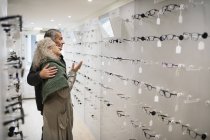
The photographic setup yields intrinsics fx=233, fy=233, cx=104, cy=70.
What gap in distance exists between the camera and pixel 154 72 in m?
2.43

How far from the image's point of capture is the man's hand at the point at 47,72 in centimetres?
187

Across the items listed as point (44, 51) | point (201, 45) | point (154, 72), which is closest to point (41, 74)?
point (44, 51)

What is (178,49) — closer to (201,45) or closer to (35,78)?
(201,45)

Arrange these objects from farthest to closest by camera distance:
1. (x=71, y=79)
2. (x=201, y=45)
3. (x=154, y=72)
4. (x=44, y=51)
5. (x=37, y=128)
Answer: (x=37, y=128)
(x=154, y=72)
(x=71, y=79)
(x=44, y=51)
(x=201, y=45)

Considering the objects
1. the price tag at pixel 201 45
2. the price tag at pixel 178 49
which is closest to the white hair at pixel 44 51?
the price tag at pixel 178 49

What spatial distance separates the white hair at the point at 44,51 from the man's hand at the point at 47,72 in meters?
0.11

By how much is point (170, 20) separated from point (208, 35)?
1.77 feet

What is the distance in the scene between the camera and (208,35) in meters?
1.66

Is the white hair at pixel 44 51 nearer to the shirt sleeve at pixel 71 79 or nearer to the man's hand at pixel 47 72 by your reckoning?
the man's hand at pixel 47 72

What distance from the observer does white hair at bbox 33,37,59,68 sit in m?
1.97

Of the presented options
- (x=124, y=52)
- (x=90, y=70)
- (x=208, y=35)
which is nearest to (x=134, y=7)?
(x=124, y=52)

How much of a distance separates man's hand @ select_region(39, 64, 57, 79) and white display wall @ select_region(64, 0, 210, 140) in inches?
41.4

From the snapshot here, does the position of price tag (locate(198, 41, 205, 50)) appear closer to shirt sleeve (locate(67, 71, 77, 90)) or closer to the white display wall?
the white display wall

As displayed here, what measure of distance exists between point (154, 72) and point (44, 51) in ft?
3.74
